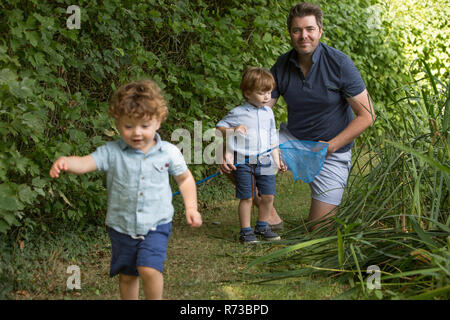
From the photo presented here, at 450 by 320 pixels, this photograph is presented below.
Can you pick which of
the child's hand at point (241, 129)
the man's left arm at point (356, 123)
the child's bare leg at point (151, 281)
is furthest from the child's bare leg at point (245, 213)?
the child's bare leg at point (151, 281)

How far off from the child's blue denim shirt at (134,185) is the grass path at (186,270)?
0.59 m

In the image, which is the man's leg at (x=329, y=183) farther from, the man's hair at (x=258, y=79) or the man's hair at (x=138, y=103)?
the man's hair at (x=138, y=103)

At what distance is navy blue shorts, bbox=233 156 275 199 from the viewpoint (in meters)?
3.99

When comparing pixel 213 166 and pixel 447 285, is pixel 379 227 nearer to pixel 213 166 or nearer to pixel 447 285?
pixel 447 285

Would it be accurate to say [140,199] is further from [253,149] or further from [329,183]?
[329,183]

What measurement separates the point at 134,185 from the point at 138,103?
1.22 feet

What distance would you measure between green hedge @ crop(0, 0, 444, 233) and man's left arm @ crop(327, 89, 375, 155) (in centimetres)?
111

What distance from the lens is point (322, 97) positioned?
4.20 metres

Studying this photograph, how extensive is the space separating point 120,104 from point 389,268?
1659mm

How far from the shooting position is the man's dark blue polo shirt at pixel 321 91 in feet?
13.6

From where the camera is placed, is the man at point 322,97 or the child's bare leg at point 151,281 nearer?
the child's bare leg at point 151,281

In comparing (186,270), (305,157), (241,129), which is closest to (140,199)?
(186,270)

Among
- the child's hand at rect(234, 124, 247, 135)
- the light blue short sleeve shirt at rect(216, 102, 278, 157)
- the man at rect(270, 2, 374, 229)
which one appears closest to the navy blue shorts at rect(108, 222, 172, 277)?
the child's hand at rect(234, 124, 247, 135)
